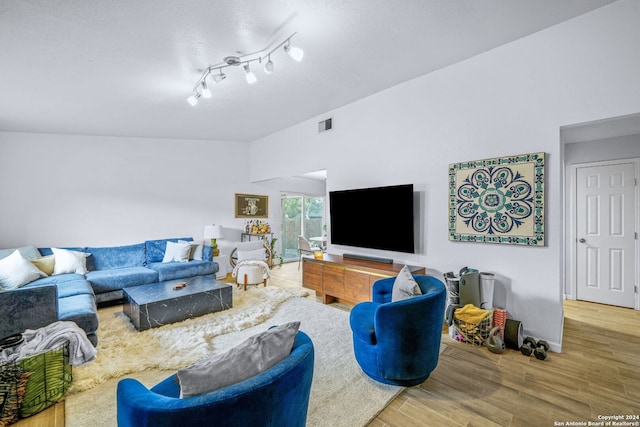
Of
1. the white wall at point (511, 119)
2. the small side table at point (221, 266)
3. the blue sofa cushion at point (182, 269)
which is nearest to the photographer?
the white wall at point (511, 119)

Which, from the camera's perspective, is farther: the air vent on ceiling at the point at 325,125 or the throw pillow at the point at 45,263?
the air vent on ceiling at the point at 325,125

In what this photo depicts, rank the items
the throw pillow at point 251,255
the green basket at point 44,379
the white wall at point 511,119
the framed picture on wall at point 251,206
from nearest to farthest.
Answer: the green basket at point 44,379
the white wall at point 511,119
the throw pillow at point 251,255
the framed picture on wall at point 251,206

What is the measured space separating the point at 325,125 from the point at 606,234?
4.42 meters

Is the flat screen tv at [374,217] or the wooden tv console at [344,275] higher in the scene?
the flat screen tv at [374,217]

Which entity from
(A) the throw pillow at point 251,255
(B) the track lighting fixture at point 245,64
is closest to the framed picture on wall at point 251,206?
(A) the throw pillow at point 251,255

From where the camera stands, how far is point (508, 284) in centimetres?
294

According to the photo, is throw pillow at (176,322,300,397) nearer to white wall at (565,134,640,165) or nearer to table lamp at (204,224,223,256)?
table lamp at (204,224,223,256)

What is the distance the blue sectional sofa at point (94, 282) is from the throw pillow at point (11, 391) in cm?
84

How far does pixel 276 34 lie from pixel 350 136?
211cm

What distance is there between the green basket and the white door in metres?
6.16

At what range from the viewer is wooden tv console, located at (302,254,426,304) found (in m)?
3.56

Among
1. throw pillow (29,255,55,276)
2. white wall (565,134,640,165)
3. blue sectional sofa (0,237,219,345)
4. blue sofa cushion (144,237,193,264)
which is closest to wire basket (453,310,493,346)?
white wall (565,134,640,165)

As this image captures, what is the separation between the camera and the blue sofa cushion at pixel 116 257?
4.60 m

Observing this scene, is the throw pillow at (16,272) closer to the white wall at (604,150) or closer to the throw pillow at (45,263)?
the throw pillow at (45,263)
